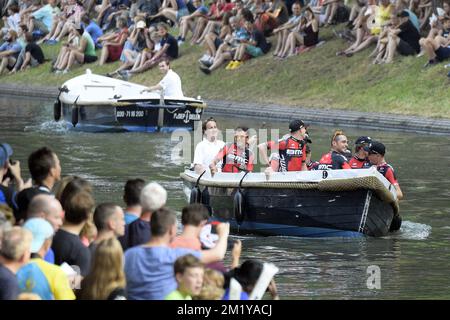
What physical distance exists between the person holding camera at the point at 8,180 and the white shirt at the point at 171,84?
18.6 meters

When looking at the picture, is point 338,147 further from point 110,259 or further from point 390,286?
point 110,259

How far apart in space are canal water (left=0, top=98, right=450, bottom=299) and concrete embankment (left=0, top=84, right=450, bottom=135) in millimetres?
345

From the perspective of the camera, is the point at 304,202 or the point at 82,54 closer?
the point at 304,202

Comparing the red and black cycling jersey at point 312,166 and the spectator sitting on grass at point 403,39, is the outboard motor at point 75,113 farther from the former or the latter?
the red and black cycling jersey at point 312,166

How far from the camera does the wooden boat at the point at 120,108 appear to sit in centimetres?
3141

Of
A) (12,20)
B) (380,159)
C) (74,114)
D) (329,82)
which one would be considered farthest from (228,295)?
(12,20)

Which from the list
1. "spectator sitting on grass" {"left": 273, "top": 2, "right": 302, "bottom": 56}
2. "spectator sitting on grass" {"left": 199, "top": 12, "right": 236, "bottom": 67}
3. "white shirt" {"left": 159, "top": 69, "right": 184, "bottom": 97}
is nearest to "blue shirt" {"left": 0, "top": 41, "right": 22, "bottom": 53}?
"spectator sitting on grass" {"left": 199, "top": 12, "right": 236, "bottom": 67}

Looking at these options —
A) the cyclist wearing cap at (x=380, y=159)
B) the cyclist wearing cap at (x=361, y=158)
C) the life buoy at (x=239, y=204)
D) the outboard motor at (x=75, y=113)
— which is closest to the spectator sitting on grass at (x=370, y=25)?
the outboard motor at (x=75, y=113)

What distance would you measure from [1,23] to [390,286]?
40494 mm

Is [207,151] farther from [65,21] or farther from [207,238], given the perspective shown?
→ [65,21]

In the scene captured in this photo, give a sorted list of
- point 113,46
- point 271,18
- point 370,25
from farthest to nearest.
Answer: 1. point 113,46
2. point 271,18
3. point 370,25

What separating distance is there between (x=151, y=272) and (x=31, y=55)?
36859 mm

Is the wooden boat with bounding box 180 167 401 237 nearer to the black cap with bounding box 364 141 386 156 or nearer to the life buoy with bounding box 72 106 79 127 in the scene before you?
the black cap with bounding box 364 141 386 156

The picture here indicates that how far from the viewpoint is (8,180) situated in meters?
12.7
